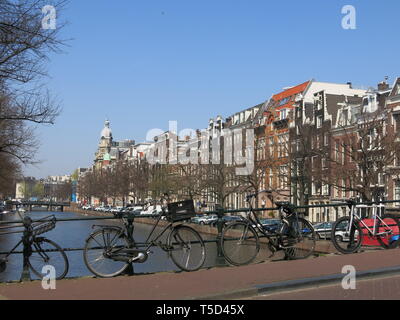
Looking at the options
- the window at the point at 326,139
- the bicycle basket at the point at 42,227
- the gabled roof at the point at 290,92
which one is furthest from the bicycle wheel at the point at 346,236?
the gabled roof at the point at 290,92

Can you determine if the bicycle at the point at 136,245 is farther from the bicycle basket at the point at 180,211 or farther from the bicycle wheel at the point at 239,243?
the bicycle wheel at the point at 239,243

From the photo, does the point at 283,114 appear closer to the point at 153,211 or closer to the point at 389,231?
the point at 153,211

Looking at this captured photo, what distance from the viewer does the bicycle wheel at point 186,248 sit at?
9609mm

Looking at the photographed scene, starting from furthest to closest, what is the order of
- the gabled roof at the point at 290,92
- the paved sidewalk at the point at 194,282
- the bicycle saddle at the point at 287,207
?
the gabled roof at the point at 290,92 < the bicycle saddle at the point at 287,207 < the paved sidewalk at the point at 194,282

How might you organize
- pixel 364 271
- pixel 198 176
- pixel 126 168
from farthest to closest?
pixel 126 168 → pixel 198 176 → pixel 364 271

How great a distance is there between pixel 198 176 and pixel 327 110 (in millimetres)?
16889

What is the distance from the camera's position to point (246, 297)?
7504 mm

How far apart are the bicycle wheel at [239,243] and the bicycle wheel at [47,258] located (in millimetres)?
3035

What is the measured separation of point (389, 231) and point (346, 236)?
1.19 meters

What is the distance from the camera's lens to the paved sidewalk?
294 inches

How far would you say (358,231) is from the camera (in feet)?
39.3

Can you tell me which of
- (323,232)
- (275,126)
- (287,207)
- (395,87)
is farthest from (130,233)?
(275,126)
